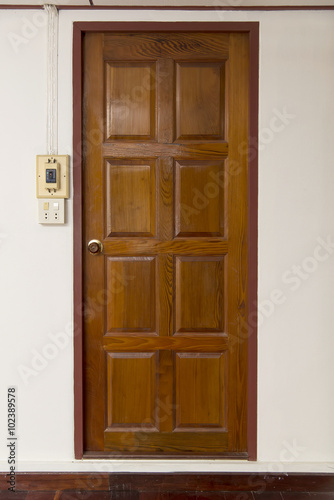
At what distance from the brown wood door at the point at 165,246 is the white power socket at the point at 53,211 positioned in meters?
0.12

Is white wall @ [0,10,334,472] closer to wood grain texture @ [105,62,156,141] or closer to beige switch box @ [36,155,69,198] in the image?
beige switch box @ [36,155,69,198]

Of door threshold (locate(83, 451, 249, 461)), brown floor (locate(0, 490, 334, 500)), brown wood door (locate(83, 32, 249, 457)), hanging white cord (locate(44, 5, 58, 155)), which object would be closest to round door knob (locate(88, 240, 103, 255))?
brown wood door (locate(83, 32, 249, 457))

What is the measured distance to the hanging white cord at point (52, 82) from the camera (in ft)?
6.30

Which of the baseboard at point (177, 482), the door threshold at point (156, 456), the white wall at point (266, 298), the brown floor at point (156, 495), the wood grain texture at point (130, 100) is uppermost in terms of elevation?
the wood grain texture at point (130, 100)

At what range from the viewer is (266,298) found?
1979 millimetres

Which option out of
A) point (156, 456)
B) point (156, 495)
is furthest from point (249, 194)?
point (156, 495)

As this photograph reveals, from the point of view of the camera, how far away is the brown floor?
1.89m

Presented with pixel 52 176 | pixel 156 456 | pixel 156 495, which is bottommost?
pixel 156 495

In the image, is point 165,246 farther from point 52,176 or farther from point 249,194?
point 52,176

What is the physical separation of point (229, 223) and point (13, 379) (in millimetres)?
1318

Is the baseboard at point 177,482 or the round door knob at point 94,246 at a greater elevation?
the round door knob at point 94,246

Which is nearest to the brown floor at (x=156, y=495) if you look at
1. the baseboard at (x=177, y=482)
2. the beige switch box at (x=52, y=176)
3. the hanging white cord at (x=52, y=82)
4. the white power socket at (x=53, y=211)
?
the baseboard at (x=177, y=482)

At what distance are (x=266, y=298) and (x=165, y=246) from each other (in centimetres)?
56

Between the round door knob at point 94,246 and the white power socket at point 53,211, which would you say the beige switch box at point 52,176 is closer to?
the white power socket at point 53,211
